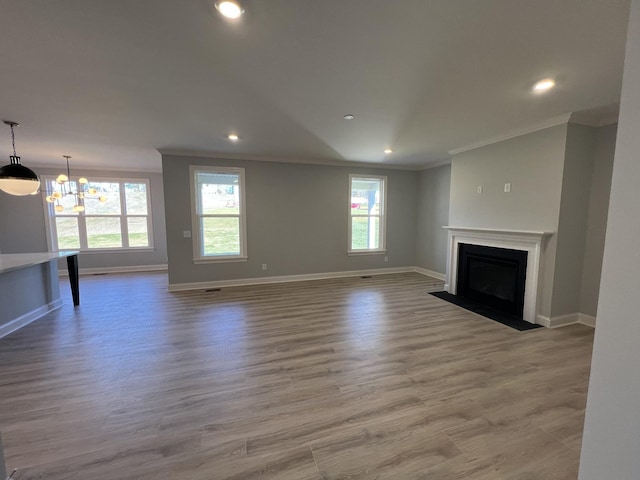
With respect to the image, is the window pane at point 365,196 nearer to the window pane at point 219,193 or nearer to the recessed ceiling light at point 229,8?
the window pane at point 219,193

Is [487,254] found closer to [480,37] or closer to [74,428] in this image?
[480,37]

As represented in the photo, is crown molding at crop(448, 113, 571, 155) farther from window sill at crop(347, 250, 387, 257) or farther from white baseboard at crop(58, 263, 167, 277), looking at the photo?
white baseboard at crop(58, 263, 167, 277)

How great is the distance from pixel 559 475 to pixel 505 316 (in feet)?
8.65

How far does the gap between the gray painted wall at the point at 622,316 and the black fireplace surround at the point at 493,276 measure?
334 cm

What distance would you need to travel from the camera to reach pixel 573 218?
338cm

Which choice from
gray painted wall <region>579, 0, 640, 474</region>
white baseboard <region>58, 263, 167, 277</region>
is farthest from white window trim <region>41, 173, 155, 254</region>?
gray painted wall <region>579, 0, 640, 474</region>

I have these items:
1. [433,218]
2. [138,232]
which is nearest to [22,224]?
[138,232]

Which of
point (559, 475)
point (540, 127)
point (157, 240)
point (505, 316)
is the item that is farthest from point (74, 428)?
point (157, 240)

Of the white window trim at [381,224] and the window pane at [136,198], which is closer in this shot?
the white window trim at [381,224]

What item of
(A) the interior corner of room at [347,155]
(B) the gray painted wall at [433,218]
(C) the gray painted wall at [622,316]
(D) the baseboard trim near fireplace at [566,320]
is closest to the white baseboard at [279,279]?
(A) the interior corner of room at [347,155]

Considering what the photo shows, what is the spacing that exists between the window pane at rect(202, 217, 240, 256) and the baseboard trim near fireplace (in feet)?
16.4

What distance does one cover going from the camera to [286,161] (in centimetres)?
554

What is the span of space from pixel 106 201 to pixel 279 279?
16.0ft

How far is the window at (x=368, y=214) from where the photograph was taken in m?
6.24
